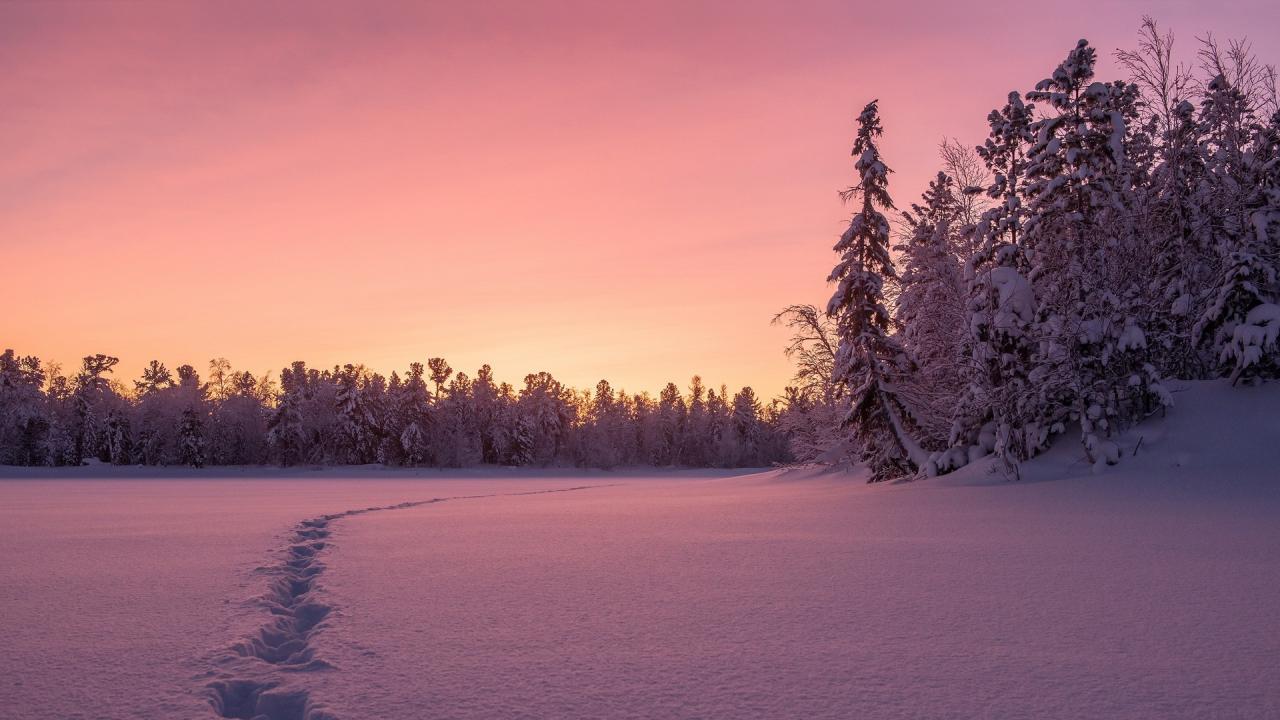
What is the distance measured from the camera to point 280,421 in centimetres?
8312

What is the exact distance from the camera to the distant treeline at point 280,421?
8062 centimetres

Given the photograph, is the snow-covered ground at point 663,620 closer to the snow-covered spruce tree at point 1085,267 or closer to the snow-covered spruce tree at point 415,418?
the snow-covered spruce tree at point 1085,267

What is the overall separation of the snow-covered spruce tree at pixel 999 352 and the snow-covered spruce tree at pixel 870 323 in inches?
114

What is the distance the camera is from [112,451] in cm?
8144

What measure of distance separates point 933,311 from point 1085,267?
312 inches

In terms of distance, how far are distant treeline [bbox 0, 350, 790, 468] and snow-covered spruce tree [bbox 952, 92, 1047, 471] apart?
4589cm

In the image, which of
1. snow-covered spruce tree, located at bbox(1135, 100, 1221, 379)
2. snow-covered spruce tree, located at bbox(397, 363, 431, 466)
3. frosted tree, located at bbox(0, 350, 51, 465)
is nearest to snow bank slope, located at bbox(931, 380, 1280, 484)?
snow-covered spruce tree, located at bbox(1135, 100, 1221, 379)

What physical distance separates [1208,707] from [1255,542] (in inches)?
274

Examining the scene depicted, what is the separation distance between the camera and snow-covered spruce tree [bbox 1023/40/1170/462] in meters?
18.7

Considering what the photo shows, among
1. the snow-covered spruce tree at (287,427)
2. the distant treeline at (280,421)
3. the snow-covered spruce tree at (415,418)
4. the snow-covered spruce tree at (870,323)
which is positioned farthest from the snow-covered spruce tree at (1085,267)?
the snow-covered spruce tree at (287,427)

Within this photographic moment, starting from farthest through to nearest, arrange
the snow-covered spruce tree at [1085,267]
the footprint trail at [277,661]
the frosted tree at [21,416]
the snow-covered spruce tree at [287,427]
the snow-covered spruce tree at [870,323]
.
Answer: the snow-covered spruce tree at [287,427], the frosted tree at [21,416], the snow-covered spruce tree at [870,323], the snow-covered spruce tree at [1085,267], the footprint trail at [277,661]

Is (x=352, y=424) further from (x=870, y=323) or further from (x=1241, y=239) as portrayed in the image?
(x=1241, y=239)

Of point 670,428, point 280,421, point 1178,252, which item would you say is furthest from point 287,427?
point 1178,252

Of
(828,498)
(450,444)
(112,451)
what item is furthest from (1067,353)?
(112,451)
